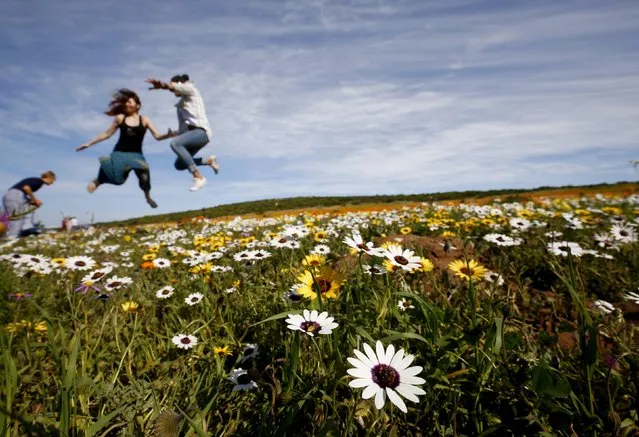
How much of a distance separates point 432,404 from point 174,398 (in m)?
1.22

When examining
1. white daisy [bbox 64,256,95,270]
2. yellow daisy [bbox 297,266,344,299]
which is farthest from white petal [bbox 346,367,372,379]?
white daisy [bbox 64,256,95,270]

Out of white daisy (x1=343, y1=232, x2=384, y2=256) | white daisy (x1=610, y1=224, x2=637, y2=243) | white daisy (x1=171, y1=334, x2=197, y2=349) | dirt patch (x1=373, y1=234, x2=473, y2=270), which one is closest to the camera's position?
white daisy (x1=343, y1=232, x2=384, y2=256)

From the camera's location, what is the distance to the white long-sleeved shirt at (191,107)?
26.5 feet

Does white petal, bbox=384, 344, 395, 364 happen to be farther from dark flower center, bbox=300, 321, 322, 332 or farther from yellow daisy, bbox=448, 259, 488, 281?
yellow daisy, bbox=448, 259, 488, 281

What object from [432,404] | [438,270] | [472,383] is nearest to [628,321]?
[438,270]

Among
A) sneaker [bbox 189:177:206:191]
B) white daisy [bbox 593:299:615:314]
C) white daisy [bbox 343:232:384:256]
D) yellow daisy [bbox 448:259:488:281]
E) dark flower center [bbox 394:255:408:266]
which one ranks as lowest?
white daisy [bbox 593:299:615:314]

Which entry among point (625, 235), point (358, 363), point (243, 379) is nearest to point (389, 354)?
point (358, 363)

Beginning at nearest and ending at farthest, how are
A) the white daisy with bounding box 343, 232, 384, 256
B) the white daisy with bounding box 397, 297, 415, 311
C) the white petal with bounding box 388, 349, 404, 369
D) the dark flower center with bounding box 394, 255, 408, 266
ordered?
1. the white petal with bounding box 388, 349, 404, 369
2. the white daisy with bounding box 343, 232, 384, 256
3. the dark flower center with bounding box 394, 255, 408, 266
4. the white daisy with bounding box 397, 297, 415, 311

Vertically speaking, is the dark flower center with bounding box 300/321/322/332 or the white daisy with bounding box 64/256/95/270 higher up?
the white daisy with bounding box 64/256/95/270

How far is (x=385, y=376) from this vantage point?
3.96 feet

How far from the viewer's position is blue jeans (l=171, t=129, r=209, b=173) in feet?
25.8

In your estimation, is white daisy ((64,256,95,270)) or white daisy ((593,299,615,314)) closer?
white daisy ((593,299,615,314))

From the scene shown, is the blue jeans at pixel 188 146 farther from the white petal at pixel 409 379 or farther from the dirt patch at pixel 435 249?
the white petal at pixel 409 379

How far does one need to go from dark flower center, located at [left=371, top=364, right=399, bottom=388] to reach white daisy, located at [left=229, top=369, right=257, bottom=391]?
27.1 inches
